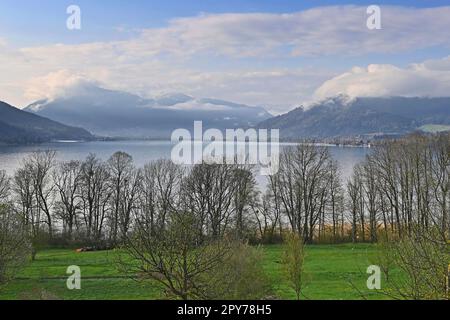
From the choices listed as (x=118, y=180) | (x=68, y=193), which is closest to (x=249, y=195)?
(x=118, y=180)

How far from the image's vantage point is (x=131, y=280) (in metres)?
31.8

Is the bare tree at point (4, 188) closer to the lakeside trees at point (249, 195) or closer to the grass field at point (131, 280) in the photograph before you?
the lakeside trees at point (249, 195)

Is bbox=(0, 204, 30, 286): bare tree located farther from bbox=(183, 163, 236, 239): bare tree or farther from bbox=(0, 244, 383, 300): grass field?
bbox=(183, 163, 236, 239): bare tree

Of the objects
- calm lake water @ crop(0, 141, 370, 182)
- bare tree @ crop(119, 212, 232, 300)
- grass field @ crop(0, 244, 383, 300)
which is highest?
calm lake water @ crop(0, 141, 370, 182)

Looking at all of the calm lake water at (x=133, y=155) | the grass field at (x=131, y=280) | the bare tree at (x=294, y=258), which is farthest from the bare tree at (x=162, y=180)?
the bare tree at (x=294, y=258)

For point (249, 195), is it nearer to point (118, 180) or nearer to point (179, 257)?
point (118, 180)

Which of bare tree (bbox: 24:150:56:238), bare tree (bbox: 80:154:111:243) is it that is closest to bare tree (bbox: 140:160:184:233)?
bare tree (bbox: 80:154:111:243)

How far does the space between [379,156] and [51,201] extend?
39.0 m

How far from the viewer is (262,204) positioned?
53531 millimetres

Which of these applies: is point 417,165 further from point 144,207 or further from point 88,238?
point 88,238

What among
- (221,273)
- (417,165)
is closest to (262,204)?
(417,165)

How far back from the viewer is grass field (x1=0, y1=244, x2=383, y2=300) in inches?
1110

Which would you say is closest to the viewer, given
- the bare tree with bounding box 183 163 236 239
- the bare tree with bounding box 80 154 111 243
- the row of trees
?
the bare tree with bounding box 183 163 236 239

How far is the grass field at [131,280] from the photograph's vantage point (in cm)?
2820
